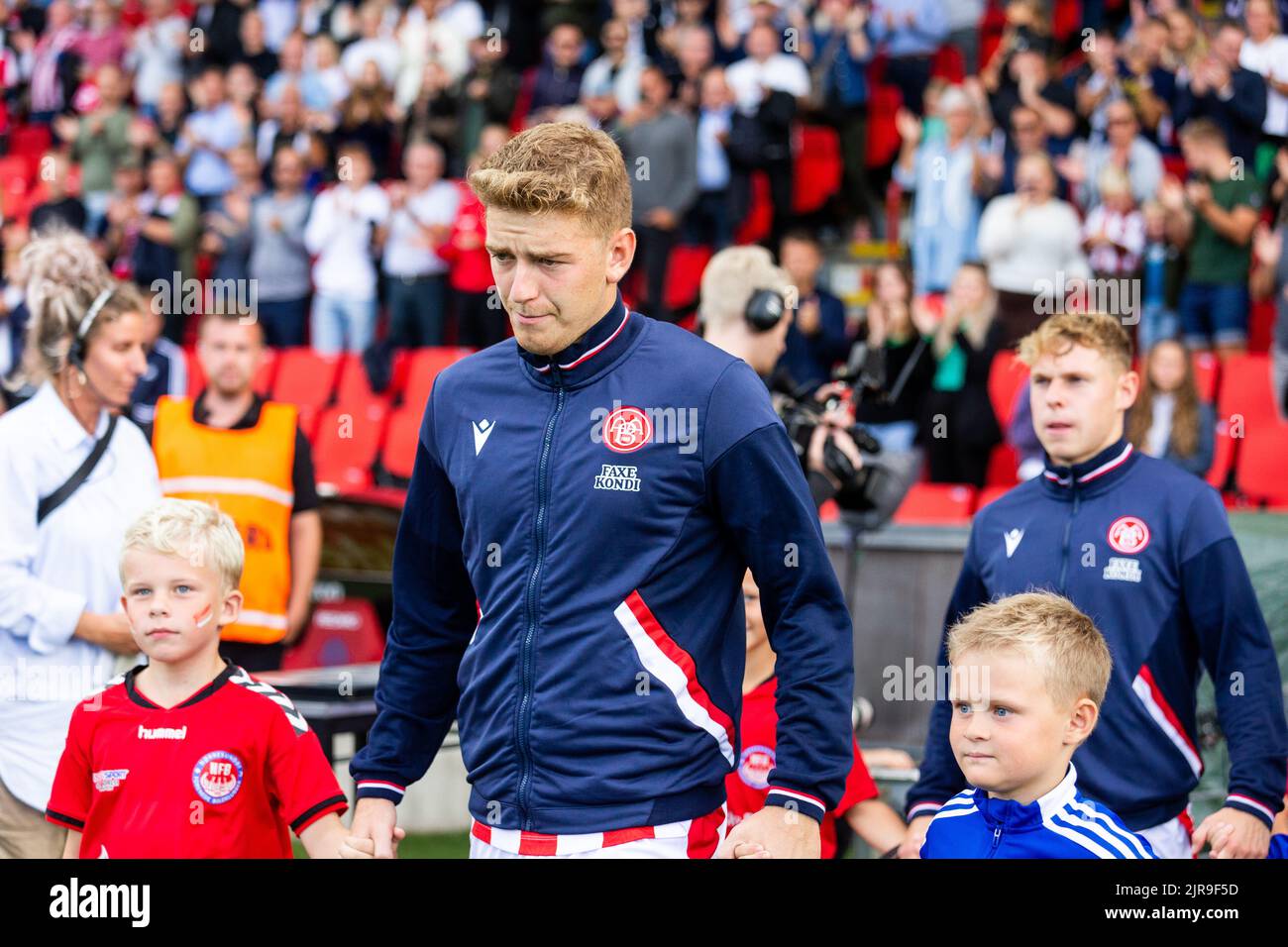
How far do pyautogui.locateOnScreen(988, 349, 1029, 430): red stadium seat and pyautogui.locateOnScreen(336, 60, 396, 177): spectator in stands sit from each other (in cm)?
561

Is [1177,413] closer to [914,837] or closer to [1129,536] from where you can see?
[1129,536]

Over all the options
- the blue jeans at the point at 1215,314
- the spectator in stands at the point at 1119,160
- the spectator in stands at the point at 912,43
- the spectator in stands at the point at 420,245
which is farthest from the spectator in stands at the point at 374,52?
the blue jeans at the point at 1215,314

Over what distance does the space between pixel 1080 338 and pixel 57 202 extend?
38.7 ft

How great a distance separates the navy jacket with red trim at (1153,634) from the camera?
392 centimetres

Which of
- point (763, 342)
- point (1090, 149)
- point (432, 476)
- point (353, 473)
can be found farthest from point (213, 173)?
point (432, 476)

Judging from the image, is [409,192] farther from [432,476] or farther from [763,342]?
[432,476]

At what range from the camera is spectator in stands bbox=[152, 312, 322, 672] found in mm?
5508

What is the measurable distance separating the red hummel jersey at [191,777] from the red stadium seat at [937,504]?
6.03 meters

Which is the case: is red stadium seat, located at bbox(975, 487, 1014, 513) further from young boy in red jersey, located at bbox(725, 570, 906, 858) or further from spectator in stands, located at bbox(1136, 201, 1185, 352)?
young boy in red jersey, located at bbox(725, 570, 906, 858)

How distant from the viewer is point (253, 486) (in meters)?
5.54

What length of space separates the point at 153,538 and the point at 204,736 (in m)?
0.45

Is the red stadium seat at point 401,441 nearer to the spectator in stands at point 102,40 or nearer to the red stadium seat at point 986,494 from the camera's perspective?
the red stadium seat at point 986,494
